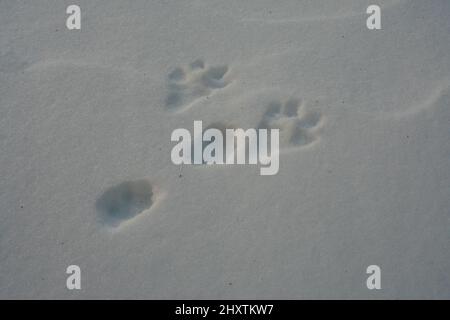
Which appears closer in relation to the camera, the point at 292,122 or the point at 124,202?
the point at 124,202

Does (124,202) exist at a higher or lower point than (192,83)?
lower

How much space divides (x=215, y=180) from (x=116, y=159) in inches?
12.4

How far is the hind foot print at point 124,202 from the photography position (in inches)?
57.9

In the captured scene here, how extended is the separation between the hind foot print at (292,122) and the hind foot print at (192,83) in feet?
0.68

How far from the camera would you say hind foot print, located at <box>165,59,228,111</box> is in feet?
5.50

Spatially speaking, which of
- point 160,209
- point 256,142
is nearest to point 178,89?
point 256,142

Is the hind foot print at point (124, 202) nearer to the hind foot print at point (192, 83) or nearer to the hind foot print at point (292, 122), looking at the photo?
the hind foot print at point (192, 83)

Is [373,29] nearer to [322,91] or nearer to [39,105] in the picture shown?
[322,91]

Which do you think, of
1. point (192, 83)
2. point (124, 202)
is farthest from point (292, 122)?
point (124, 202)

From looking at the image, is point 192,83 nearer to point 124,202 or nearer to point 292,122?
point 292,122

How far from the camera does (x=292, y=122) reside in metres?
1.61

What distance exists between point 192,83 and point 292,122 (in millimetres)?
368

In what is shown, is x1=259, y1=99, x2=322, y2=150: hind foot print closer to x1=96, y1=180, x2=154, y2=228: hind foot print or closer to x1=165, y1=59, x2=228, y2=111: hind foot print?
x1=165, y1=59, x2=228, y2=111: hind foot print
